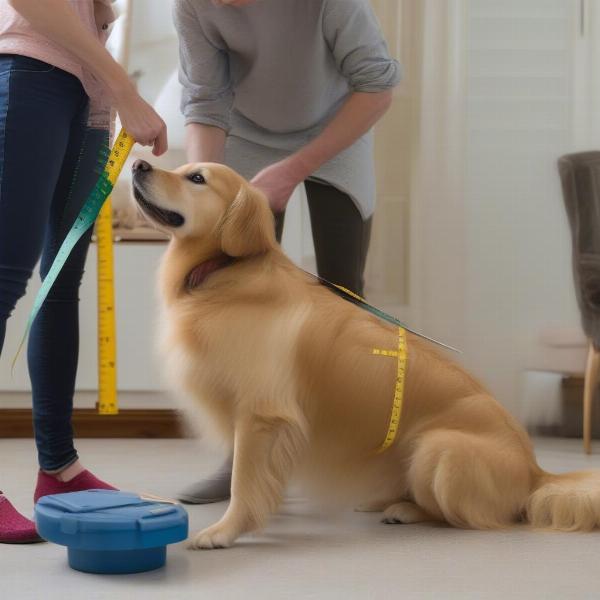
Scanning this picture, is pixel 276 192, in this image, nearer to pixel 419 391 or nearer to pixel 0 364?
pixel 419 391

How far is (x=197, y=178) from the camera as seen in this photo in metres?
1.91

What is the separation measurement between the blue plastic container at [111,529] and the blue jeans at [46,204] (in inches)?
12.6

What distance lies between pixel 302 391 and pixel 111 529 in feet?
1.77

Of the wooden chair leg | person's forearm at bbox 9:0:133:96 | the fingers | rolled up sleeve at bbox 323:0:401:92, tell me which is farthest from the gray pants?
the wooden chair leg

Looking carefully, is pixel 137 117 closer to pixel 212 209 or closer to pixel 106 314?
pixel 212 209

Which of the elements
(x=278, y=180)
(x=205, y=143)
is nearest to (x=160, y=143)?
(x=278, y=180)

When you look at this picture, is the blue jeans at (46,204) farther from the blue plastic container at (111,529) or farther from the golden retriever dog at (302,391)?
the blue plastic container at (111,529)

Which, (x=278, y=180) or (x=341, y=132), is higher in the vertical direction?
(x=341, y=132)

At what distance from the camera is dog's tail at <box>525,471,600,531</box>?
1908 mm

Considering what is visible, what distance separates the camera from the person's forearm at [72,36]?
1576 millimetres

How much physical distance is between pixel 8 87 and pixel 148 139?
26cm

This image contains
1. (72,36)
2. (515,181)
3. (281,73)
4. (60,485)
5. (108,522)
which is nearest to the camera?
(108,522)

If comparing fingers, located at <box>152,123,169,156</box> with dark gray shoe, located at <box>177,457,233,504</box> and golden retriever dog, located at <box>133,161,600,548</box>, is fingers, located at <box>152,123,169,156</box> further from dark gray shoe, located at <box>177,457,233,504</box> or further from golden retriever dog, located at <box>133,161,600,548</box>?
dark gray shoe, located at <box>177,457,233,504</box>

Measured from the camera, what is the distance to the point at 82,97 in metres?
1.81
